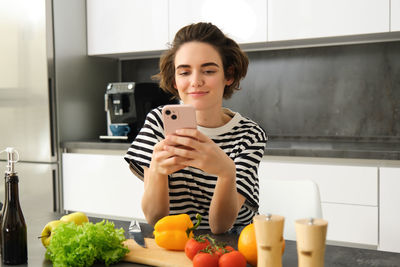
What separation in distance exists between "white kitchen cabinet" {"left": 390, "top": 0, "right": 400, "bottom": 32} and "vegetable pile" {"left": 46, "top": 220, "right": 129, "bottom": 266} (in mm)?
1926

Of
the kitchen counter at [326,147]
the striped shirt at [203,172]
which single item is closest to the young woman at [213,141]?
the striped shirt at [203,172]

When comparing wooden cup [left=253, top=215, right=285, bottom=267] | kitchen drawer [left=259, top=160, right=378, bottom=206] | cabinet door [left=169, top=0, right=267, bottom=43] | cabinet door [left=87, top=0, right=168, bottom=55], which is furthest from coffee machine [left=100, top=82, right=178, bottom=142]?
wooden cup [left=253, top=215, right=285, bottom=267]

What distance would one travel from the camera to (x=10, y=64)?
2.93 metres

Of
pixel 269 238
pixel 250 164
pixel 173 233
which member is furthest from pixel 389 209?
pixel 269 238

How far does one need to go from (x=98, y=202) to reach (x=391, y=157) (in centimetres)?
173

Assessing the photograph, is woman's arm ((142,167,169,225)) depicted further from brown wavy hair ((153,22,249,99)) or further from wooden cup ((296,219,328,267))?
wooden cup ((296,219,328,267))

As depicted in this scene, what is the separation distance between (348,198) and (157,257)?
1449 mm

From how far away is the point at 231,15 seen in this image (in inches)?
103

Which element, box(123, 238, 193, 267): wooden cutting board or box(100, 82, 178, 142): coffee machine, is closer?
box(123, 238, 193, 267): wooden cutting board

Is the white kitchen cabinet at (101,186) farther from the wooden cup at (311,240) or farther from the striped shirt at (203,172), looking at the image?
the wooden cup at (311,240)

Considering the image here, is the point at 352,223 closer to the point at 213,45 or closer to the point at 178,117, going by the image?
the point at 213,45

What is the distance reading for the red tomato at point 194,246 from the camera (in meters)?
0.85

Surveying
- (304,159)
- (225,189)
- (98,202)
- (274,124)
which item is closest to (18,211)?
(225,189)

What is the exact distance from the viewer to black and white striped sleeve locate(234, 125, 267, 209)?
4.18 ft
